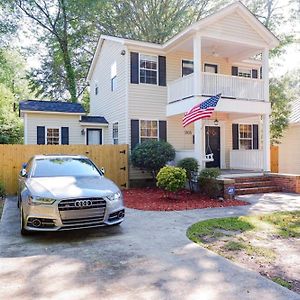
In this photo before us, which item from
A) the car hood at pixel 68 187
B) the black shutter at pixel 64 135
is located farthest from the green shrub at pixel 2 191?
the black shutter at pixel 64 135

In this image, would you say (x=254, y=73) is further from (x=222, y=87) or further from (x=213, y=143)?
(x=222, y=87)

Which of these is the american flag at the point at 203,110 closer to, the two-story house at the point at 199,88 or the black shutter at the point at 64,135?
the two-story house at the point at 199,88

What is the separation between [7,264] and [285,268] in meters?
4.21

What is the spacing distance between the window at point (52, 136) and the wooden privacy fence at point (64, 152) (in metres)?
4.16

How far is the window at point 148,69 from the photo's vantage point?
15.0m

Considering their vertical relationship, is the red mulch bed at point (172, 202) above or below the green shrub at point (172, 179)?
below

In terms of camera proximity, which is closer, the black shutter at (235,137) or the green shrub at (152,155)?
the green shrub at (152,155)

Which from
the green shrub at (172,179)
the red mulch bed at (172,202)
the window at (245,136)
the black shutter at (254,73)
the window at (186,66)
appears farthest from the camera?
the black shutter at (254,73)

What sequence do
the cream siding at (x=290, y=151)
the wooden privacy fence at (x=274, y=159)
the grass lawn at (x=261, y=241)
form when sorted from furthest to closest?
1. the wooden privacy fence at (x=274, y=159)
2. the cream siding at (x=290, y=151)
3. the grass lawn at (x=261, y=241)

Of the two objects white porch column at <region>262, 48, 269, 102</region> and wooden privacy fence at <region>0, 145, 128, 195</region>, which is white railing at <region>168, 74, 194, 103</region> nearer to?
wooden privacy fence at <region>0, 145, 128, 195</region>

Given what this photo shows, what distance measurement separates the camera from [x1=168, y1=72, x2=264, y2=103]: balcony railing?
13.5 m

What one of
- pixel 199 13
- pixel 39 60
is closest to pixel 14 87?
pixel 39 60

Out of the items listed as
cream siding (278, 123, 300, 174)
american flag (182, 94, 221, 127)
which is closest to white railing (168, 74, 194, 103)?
american flag (182, 94, 221, 127)

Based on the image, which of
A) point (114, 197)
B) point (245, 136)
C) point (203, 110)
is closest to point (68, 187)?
point (114, 197)
